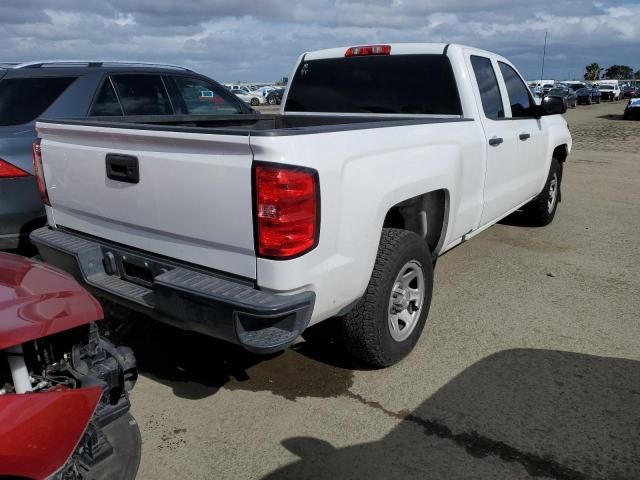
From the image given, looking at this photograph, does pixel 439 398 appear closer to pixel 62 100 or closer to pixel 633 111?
pixel 62 100

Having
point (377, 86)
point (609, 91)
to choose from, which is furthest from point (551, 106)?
point (609, 91)

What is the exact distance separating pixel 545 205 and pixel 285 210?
4.91 meters

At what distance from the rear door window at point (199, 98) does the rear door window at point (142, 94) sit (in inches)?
5.1

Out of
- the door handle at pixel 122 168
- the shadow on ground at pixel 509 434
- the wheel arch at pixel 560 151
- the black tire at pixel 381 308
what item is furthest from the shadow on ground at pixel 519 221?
the door handle at pixel 122 168

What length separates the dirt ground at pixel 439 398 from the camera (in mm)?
2592

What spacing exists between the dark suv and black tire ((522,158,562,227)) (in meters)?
3.72

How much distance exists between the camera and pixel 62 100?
15.5 ft

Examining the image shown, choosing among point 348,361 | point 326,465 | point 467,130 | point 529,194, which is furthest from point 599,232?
point 326,465

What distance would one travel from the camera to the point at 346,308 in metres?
2.89

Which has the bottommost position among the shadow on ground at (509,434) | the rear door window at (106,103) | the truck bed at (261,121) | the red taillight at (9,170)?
the shadow on ground at (509,434)

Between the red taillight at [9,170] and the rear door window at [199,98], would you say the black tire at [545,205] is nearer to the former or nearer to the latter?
the rear door window at [199,98]

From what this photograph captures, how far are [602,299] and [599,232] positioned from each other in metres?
2.31

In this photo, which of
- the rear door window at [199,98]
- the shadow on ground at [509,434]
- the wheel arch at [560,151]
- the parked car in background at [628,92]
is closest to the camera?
the shadow on ground at [509,434]

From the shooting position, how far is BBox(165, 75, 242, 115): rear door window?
5.80 meters
